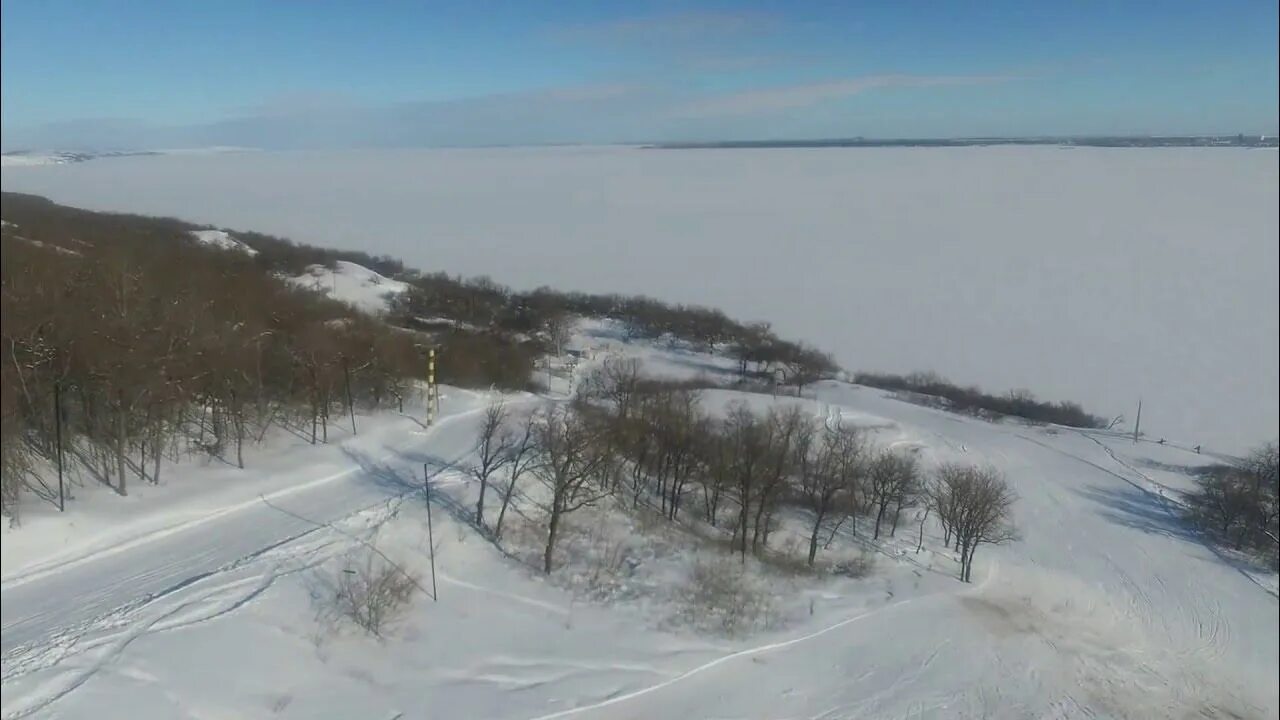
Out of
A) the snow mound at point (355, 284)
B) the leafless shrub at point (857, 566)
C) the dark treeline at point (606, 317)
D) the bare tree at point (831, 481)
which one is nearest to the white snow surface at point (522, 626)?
the leafless shrub at point (857, 566)

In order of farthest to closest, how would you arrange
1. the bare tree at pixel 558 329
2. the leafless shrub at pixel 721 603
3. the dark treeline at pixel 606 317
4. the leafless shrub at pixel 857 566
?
the dark treeline at pixel 606 317, the bare tree at pixel 558 329, the leafless shrub at pixel 857 566, the leafless shrub at pixel 721 603

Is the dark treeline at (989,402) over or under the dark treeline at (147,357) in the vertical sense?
under

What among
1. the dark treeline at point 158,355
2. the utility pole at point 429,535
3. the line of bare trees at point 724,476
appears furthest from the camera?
the line of bare trees at point 724,476

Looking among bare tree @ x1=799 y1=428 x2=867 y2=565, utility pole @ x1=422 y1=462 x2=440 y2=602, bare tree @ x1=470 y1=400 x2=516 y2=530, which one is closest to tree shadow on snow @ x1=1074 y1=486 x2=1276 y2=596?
bare tree @ x1=799 y1=428 x2=867 y2=565

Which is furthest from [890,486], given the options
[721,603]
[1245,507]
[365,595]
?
[365,595]

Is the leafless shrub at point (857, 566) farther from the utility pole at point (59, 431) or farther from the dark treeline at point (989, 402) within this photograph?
the dark treeline at point (989, 402)

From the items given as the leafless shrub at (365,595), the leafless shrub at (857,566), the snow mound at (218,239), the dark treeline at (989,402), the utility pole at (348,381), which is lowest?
the dark treeline at (989,402)
